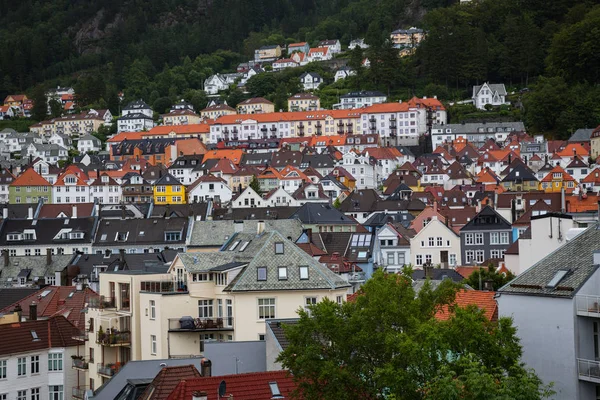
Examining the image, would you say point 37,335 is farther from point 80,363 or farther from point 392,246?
point 392,246

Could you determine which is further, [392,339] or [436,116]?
[436,116]

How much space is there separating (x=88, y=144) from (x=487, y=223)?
127866 mm

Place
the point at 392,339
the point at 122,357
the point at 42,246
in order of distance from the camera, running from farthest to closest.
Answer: the point at 42,246 → the point at 122,357 → the point at 392,339

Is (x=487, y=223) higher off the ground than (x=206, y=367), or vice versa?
(x=487, y=223)

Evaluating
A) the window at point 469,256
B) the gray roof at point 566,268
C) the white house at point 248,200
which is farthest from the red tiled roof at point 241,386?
the white house at point 248,200

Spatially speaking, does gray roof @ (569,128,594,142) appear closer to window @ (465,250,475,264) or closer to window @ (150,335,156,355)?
window @ (465,250,475,264)

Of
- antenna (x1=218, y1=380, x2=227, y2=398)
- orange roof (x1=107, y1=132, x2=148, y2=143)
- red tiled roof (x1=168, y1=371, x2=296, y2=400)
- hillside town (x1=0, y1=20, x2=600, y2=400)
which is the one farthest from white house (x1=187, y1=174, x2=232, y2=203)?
antenna (x1=218, y1=380, x2=227, y2=398)

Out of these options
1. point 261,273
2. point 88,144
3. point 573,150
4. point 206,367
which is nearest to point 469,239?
point 261,273

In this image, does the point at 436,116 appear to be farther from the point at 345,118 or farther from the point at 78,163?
the point at 78,163

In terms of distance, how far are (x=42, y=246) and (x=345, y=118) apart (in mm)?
91520

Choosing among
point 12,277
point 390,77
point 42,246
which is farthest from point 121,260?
point 390,77

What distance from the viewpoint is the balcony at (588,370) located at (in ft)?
79.7

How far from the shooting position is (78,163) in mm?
165250

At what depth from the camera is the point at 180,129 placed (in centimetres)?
18475
